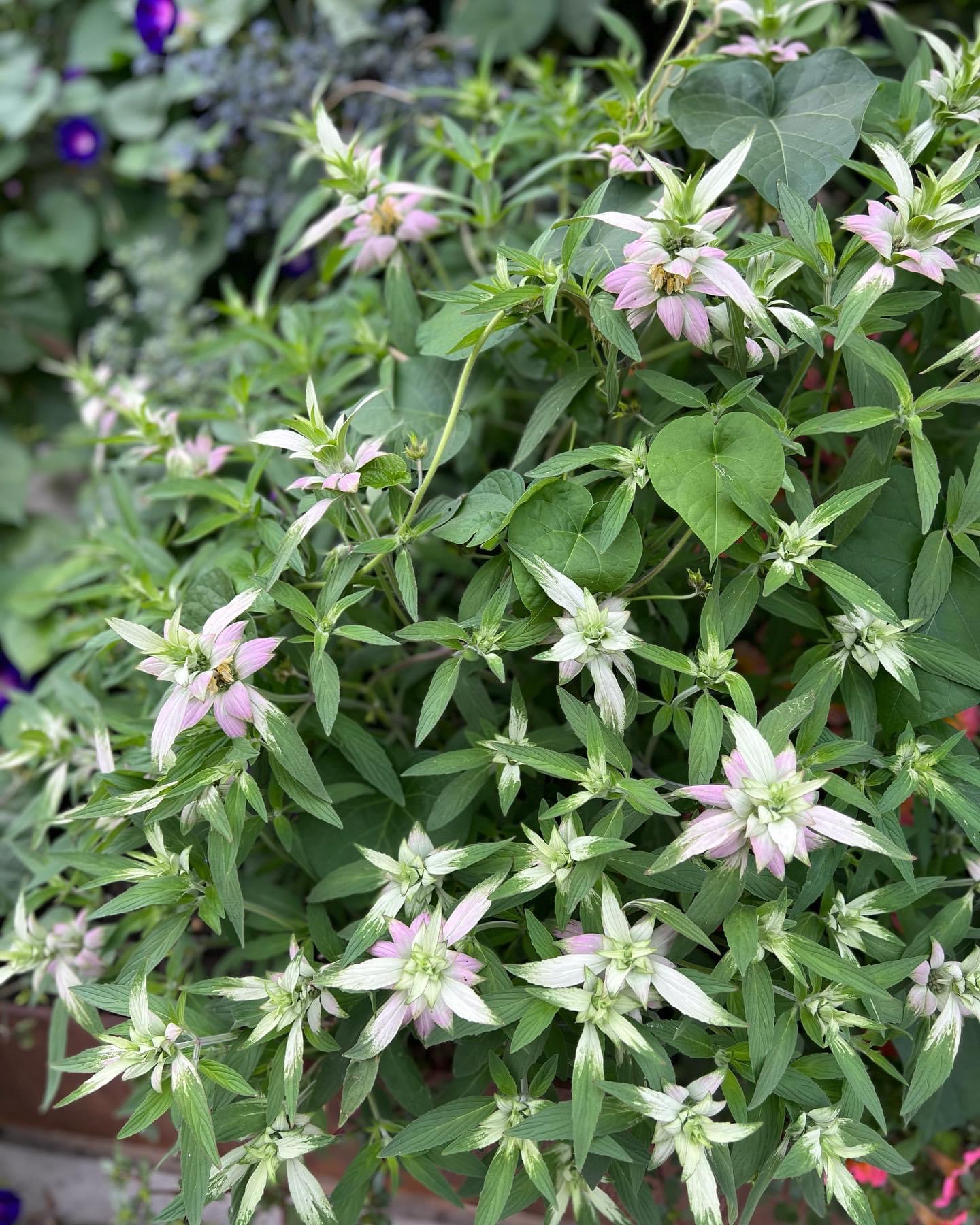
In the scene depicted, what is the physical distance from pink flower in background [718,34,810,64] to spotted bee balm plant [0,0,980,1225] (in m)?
0.02

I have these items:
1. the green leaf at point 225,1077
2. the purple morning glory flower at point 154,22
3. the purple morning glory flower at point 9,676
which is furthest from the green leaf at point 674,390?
the purple morning glory flower at point 154,22

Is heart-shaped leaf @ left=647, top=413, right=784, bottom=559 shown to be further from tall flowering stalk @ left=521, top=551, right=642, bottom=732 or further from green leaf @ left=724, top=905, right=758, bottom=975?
green leaf @ left=724, top=905, right=758, bottom=975

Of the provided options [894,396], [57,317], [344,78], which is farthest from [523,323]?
[57,317]

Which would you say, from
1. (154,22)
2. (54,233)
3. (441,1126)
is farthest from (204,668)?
(54,233)

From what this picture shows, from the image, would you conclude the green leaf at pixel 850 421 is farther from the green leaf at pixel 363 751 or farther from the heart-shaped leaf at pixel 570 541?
the green leaf at pixel 363 751

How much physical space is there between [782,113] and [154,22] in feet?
4.04

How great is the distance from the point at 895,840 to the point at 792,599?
0.56ft

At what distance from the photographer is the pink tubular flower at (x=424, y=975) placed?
554mm

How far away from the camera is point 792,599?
0.67m

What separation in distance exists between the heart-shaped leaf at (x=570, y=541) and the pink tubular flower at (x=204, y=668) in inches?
6.7

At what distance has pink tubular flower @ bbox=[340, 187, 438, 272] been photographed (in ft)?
2.71

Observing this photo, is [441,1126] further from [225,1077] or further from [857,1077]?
[857,1077]

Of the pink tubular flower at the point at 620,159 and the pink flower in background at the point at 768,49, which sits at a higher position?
the pink flower in background at the point at 768,49

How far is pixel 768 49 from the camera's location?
0.82 meters
